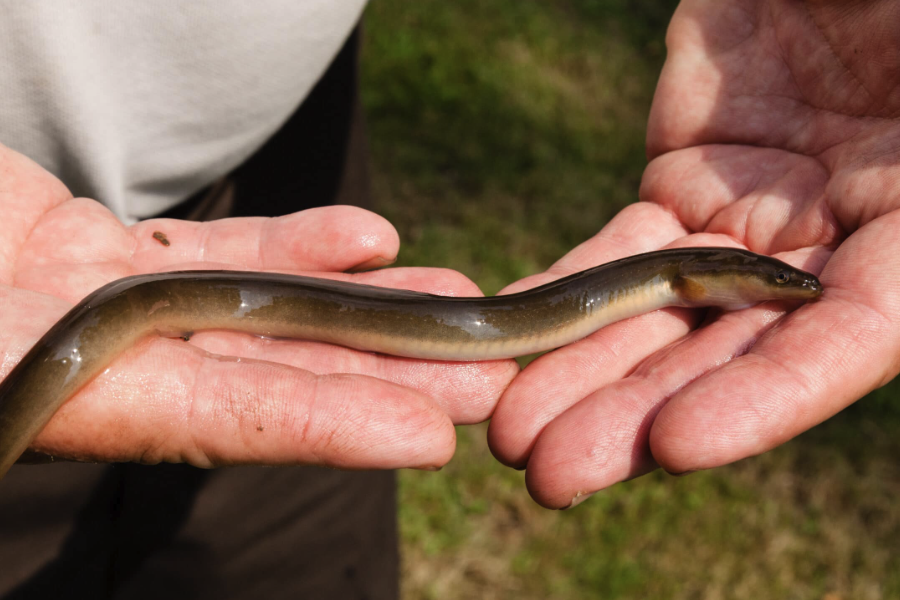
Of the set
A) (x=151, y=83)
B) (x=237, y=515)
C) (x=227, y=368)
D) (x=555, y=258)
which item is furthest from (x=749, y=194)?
(x=555, y=258)

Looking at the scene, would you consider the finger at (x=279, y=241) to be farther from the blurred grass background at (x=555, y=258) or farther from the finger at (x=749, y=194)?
the blurred grass background at (x=555, y=258)

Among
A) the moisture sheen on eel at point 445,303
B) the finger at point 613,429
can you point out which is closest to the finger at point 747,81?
the moisture sheen on eel at point 445,303

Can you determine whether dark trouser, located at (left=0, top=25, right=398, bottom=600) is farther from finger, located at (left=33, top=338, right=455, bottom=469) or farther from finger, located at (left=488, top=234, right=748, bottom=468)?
finger, located at (left=488, top=234, right=748, bottom=468)

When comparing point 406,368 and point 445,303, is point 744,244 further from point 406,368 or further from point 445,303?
point 406,368

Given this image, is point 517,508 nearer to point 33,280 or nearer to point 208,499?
point 208,499

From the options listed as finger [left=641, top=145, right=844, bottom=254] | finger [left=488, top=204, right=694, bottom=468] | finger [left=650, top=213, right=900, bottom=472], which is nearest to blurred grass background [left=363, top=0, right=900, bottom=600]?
finger [left=488, top=204, right=694, bottom=468]

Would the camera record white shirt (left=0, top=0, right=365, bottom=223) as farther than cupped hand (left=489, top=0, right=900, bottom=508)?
Yes
